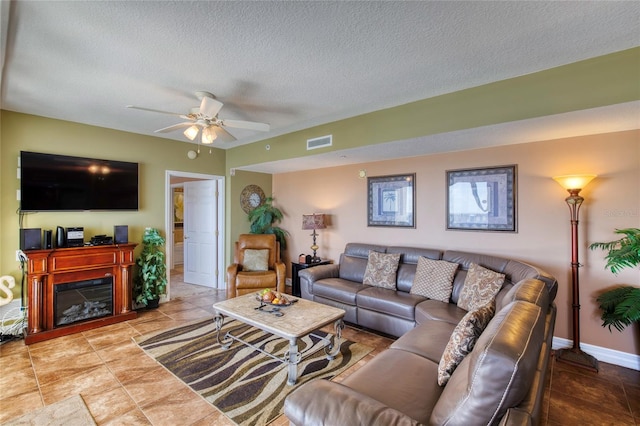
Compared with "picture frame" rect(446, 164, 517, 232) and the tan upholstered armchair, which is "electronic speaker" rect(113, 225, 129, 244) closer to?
the tan upholstered armchair

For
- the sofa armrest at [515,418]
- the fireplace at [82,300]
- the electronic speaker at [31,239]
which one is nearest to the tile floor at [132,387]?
the fireplace at [82,300]

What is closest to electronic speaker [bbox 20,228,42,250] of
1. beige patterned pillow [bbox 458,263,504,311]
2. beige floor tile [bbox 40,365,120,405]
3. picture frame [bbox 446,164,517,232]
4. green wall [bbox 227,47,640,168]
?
beige floor tile [bbox 40,365,120,405]

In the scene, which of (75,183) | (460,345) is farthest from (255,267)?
(460,345)

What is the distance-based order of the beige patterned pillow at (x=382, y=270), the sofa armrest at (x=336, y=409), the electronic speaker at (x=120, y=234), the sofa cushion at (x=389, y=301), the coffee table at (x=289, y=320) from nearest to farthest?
1. the sofa armrest at (x=336, y=409)
2. the coffee table at (x=289, y=320)
3. the sofa cushion at (x=389, y=301)
4. the beige patterned pillow at (x=382, y=270)
5. the electronic speaker at (x=120, y=234)

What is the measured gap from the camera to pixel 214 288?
17.5ft

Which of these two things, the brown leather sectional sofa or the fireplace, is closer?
the brown leather sectional sofa

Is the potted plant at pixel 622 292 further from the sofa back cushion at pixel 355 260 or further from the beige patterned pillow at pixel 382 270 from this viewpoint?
the sofa back cushion at pixel 355 260

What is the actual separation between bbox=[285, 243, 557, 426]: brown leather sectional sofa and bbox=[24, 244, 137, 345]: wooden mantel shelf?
11.1 ft

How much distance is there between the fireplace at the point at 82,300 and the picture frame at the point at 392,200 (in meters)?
3.76

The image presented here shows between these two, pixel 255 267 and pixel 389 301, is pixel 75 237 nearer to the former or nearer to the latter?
pixel 255 267

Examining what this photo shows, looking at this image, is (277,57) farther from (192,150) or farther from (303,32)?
(192,150)

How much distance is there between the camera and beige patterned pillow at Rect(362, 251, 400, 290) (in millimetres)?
3617

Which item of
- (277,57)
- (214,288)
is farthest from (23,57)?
(214,288)

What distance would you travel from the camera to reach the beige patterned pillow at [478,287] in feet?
8.80
